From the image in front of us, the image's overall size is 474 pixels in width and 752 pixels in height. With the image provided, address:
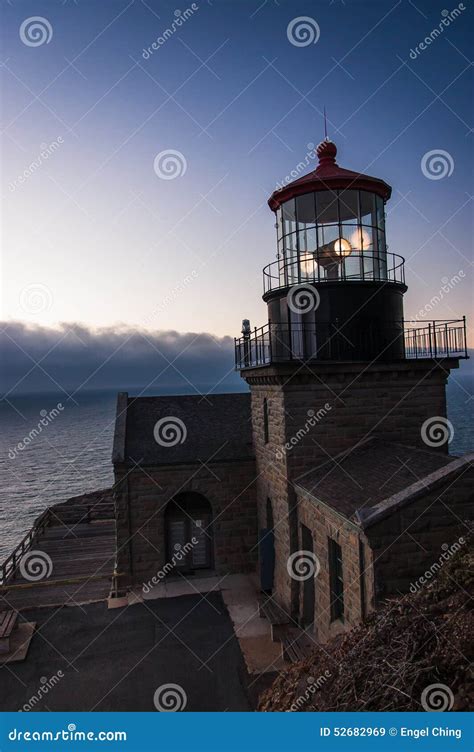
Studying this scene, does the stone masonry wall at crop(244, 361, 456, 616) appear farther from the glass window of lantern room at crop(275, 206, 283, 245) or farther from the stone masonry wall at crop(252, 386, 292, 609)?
the glass window of lantern room at crop(275, 206, 283, 245)

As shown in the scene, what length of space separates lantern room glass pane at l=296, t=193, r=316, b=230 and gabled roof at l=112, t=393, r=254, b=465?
7.93 m

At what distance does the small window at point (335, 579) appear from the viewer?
10.8 meters

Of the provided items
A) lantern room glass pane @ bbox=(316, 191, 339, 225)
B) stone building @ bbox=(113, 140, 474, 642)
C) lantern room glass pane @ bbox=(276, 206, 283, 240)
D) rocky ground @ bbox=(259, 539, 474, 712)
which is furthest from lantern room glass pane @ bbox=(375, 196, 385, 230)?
rocky ground @ bbox=(259, 539, 474, 712)

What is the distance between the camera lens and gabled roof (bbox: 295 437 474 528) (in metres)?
9.17

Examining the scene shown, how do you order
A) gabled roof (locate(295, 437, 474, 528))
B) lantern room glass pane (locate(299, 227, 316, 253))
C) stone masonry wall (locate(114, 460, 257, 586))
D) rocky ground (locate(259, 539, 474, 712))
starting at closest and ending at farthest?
rocky ground (locate(259, 539, 474, 712))
gabled roof (locate(295, 437, 474, 528))
lantern room glass pane (locate(299, 227, 316, 253))
stone masonry wall (locate(114, 460, 257, 586))

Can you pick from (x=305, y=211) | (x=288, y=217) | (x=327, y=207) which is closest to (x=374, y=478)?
(x=327, y=207)

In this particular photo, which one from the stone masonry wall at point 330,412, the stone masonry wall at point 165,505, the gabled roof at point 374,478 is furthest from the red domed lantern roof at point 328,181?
the stone masonry wall at point 165,505

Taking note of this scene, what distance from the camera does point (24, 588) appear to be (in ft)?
55.1

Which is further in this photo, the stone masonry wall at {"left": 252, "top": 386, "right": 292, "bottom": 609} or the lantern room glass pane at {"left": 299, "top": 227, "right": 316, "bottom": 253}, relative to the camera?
the lantern room glass pane at {"left": 299, "top": 227, "right": 316, "bottom": 253}

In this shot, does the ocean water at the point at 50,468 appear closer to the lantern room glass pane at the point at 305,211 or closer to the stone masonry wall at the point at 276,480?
the stone masonry wall at the point at 276,480

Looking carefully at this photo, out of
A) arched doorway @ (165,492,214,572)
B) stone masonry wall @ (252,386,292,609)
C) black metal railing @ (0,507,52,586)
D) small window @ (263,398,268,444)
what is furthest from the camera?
black metal railing @ (0,507,52,586)

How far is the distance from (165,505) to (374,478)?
843 centimetres

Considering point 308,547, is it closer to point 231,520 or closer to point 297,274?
point 231,520

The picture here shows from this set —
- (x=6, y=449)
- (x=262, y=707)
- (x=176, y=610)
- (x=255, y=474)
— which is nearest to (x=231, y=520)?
(x=255, y=474)
